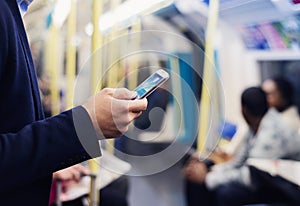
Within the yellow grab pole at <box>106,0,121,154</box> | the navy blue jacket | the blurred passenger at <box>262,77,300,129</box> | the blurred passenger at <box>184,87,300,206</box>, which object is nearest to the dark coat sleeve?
the navy blue jacket

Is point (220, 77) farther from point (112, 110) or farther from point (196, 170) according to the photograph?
point (112, 110)

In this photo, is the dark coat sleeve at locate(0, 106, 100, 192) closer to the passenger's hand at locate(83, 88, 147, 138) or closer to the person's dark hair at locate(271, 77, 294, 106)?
the passenger's hand at locate(83, 88, 147, 138)

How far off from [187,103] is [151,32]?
25 centimetres

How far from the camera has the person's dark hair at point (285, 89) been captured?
1.88 meters

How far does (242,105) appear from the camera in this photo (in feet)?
6.21

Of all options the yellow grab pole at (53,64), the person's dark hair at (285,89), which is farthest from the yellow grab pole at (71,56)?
the person's dark hair at (285,89)

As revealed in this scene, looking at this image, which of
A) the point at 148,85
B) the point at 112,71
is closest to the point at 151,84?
the point at 148,85

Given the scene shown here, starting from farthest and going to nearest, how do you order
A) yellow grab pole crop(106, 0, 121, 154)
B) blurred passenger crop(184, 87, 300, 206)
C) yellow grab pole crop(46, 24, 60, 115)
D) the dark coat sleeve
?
yellow grab pole crop(46, 24, 60, 115) < blurred passenger crop(184, 87, 300, 206) < yellow grab pole crop(106, 0, 121, 154) < the dark coat sleeve

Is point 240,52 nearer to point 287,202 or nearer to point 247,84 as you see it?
point 247,84

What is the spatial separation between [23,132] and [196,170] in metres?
1.46

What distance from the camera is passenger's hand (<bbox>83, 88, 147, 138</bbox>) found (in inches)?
23.4

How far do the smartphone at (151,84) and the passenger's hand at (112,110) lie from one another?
3cm

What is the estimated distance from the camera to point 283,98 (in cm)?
188

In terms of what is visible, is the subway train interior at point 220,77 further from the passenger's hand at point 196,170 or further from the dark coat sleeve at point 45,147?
the dark coat sleeve at point 45,147
